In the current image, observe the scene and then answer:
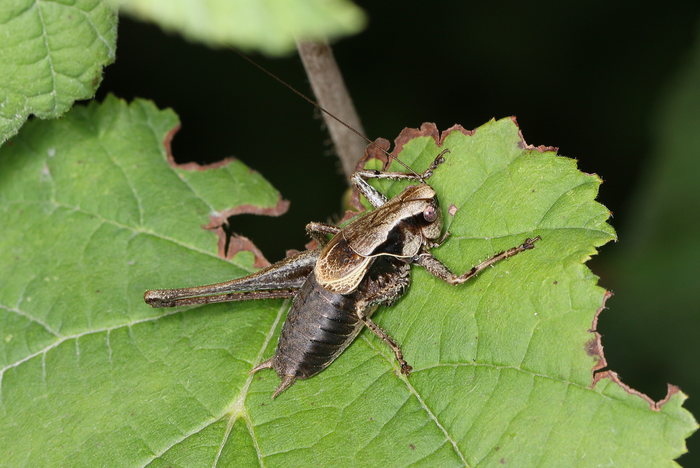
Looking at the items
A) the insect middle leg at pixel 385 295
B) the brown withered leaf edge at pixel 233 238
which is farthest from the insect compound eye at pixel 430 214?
the brown withered leaf edge at pixel 233 238

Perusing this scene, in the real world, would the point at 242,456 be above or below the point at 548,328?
below

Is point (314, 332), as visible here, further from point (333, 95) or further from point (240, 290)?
point (333, 95)

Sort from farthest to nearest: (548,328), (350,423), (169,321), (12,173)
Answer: (12,173) → (169,321) → (350,423) → (548,328)

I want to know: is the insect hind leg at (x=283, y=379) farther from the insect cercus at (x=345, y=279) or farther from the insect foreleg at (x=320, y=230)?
the insect foreleg at (x=320, y=230)

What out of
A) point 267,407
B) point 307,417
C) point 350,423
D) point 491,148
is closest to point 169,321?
point 267,407

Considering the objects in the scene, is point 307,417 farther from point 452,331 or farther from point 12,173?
point 12,173

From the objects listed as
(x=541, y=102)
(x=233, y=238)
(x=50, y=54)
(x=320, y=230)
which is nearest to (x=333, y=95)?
(x=320, y=230)
